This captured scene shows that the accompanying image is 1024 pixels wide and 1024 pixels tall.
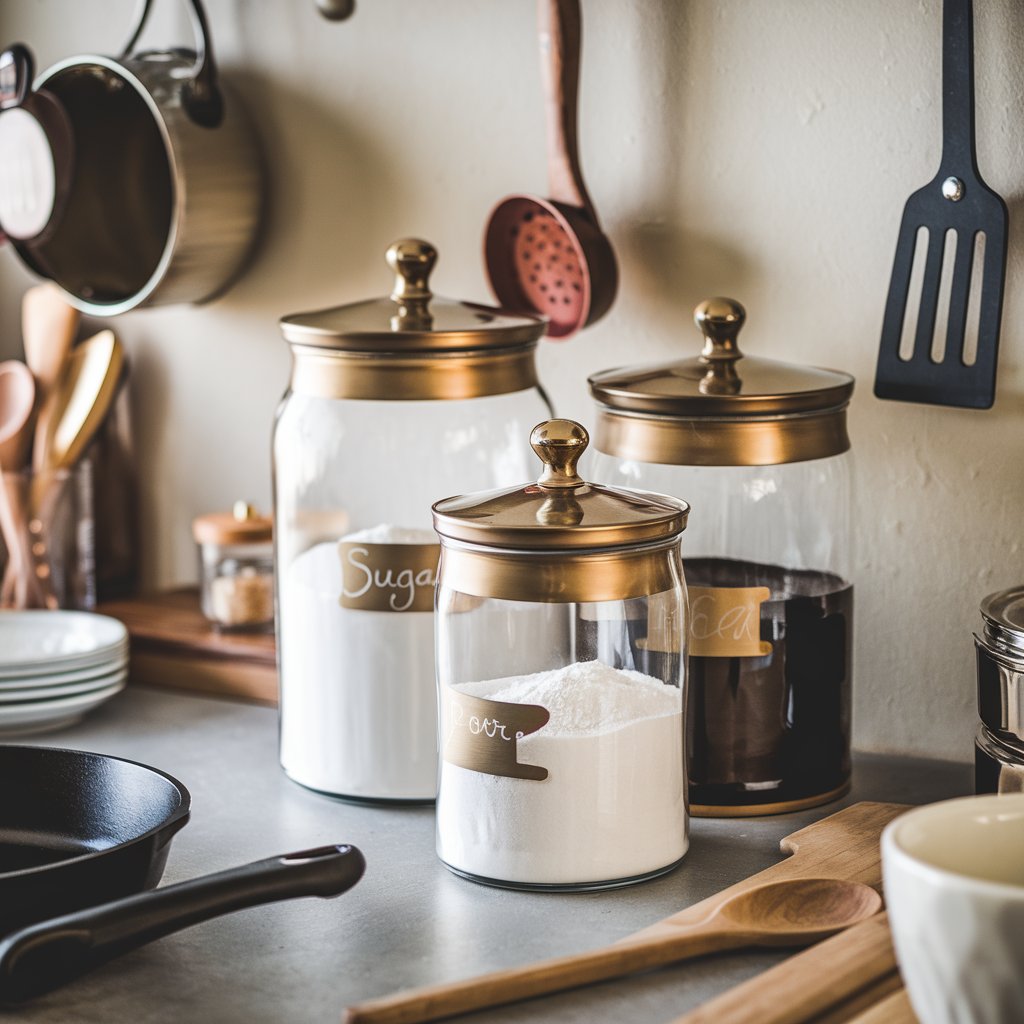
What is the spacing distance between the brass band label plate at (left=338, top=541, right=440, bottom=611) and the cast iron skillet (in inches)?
6.9

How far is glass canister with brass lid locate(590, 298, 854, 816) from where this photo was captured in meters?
0.91

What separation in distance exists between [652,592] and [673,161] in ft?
1.35

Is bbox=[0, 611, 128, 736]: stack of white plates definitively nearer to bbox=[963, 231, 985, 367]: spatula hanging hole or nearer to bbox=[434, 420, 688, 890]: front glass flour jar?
bbox=[434, 420, 688, 890]: front glass flour jar

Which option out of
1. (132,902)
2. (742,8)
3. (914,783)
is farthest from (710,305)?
(132,902)

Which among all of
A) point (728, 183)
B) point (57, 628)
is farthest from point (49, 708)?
point (728, 183)

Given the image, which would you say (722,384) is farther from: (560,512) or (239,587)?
(239,587)

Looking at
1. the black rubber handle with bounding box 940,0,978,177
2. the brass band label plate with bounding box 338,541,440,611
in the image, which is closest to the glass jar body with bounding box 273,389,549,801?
the brass band label plate with bounding box 338,541,440,611

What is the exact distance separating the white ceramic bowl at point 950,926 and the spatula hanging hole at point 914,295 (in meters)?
0.45

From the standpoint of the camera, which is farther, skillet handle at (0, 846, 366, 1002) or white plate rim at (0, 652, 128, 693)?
white plate rim at (0, 652, 128, 693)

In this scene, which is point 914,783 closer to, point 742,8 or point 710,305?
point 710,305

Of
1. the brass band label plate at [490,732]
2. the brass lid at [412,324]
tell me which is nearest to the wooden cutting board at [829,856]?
the brass band label plate at [490,732]

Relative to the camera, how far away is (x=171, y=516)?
1461 mm

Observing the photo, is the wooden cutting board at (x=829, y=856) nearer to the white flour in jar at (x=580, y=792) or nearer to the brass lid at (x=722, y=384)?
the white flour in jar at (x=580, y=792)

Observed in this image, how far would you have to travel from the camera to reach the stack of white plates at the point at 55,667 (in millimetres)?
1113
